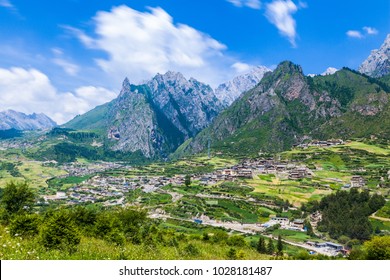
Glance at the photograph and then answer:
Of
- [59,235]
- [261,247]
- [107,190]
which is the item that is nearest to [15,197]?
[59,235]

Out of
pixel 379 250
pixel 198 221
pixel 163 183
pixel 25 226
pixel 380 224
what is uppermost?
pixel 25 226

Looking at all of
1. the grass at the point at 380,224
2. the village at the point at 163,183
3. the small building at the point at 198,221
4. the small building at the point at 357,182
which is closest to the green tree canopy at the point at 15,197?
the small building at the point at 198,221

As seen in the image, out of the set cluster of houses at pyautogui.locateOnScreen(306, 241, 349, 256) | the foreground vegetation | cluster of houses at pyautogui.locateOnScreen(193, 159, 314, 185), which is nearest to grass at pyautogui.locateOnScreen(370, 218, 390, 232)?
cluster of houses at pyautogui.locateOnScreen(306, 241, 349, 256)

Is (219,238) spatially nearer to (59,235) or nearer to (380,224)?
(59,235)

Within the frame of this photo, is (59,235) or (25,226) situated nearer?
(59,235)

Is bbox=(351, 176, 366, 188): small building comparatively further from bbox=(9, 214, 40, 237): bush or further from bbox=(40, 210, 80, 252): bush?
bbox=(40, 210, 80, 252): bush

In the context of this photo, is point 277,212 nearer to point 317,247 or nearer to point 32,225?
point 317,247

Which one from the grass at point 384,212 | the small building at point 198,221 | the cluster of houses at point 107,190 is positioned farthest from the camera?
the cluster of houses at point 107,190

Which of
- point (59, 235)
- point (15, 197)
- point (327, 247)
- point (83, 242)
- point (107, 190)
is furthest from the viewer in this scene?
point (107, 190)

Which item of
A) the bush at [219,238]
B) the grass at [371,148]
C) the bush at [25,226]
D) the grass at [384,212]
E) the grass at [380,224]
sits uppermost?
the grass at [371,148]

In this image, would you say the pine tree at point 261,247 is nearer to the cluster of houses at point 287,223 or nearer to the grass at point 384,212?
the cluster of houses at point 287,223

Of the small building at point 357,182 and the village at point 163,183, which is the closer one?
the small building at point 357,182
